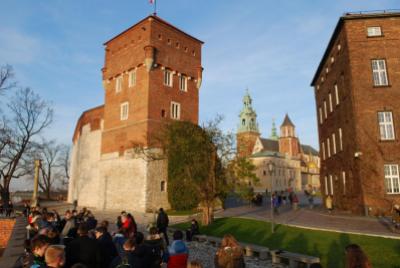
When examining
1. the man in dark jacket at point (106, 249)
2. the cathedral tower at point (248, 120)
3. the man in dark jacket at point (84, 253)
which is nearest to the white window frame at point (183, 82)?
the man in dark jacket at point (106, 249)

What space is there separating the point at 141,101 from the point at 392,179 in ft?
76.4

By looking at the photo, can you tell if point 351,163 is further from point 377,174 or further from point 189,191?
point 189,191

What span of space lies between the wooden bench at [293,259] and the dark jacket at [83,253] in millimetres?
6681

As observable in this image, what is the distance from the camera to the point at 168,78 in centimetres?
3484

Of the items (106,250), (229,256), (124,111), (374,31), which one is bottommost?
(106,250)

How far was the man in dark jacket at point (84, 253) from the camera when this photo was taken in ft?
19.0

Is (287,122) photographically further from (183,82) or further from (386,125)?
(386,125)

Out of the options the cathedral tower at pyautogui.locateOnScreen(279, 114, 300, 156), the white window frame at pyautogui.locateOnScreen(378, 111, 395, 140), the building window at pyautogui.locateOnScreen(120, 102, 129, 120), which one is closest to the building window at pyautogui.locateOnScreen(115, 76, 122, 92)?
the building window at pyautogui.locateOnScreen(120, 102, 129, 120)

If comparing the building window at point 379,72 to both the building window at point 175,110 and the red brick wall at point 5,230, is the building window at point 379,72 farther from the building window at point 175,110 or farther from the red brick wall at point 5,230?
the red brick wall at point 5,230

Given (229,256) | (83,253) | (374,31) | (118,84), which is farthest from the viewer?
(118,84)

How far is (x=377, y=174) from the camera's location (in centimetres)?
2180

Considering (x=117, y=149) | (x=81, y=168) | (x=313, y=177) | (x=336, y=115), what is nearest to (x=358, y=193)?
(x=336, y=115)

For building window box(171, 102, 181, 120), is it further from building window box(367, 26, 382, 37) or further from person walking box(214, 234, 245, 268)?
person walking box(214, 234, 245, 268)

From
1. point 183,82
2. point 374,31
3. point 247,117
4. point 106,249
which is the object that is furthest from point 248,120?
point 106,249
